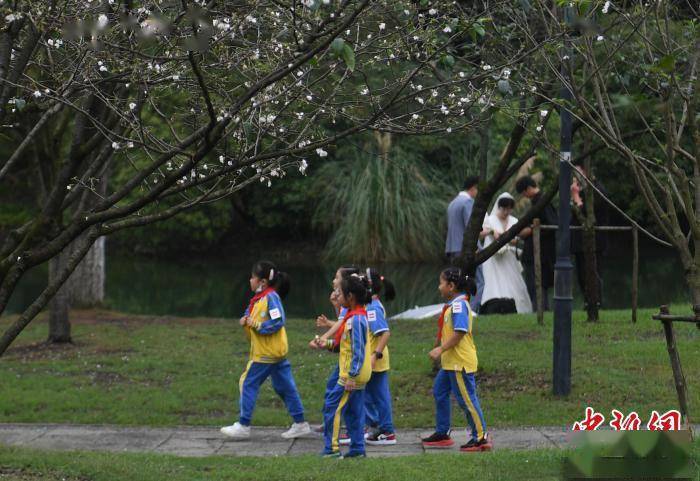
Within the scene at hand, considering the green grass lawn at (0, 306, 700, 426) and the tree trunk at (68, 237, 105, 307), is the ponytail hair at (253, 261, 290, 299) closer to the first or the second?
the green grass lawn at (0, 306, 700, 426)

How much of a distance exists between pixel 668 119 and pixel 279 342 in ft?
17.2

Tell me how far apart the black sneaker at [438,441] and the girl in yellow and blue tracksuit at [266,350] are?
126cm

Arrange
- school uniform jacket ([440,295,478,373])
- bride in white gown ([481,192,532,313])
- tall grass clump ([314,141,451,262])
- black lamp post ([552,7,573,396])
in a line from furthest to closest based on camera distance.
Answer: tall grass clump ([314,141,451,262]), bride in white gown ([481,192,532,313]), black lamp post ([552,7,573,396]), school uniform jacket ([440,295,478,373])

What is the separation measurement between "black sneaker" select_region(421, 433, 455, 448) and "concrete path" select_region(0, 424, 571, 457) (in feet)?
0.21

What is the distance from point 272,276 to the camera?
34.0 feet

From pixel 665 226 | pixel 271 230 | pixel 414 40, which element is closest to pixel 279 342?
pixel 414 40

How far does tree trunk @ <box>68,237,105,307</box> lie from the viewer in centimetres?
1948

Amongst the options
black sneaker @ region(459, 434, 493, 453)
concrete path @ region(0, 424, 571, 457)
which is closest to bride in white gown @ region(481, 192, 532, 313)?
concrete path @ region(0, 424, 571, 457)

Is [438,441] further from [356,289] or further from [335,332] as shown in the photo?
[356,289]

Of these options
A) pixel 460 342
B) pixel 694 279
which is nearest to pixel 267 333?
pixel 460 342

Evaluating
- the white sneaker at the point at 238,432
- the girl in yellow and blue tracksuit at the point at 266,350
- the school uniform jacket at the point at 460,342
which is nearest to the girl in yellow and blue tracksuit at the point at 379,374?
the school uniform jacket at the point at 460,342

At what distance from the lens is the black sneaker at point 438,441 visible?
9492mm

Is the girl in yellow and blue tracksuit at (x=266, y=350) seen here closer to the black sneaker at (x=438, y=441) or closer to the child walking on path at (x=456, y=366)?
the black sneaker at (x=438, y=441)

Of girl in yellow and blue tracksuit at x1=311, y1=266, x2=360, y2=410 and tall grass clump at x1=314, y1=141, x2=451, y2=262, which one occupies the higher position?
tall grass clump at x1=314, y1=141, x2=451, y2=262
